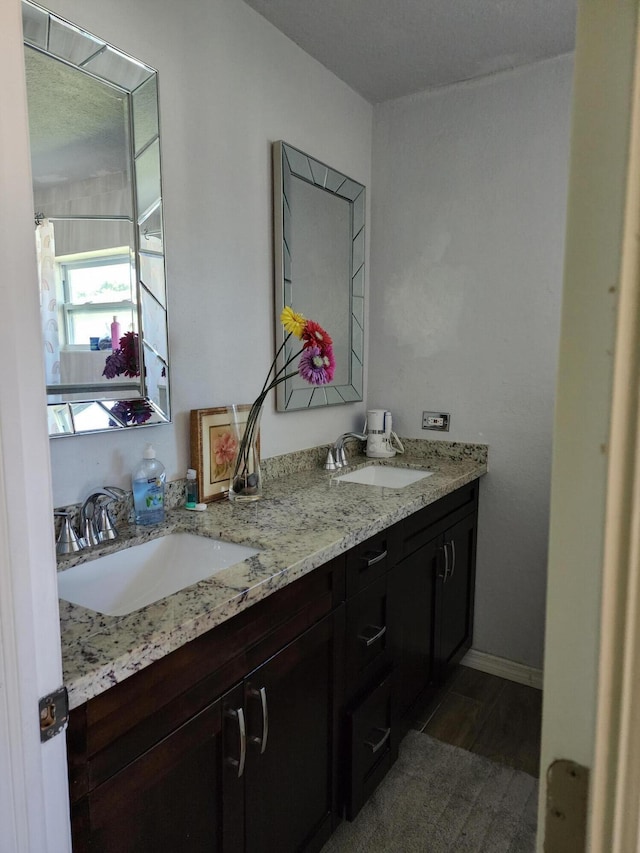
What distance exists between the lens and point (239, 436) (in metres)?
1.76

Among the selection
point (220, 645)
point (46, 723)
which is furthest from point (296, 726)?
point (46, 723)

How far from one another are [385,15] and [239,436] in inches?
58.7

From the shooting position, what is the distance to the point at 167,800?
928 millimetres

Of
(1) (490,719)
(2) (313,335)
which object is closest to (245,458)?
(2) (313,335)

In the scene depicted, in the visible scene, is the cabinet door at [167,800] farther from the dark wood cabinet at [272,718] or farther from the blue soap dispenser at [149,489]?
the blue soap dispenser at [149,489]

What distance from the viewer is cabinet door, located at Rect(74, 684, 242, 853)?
0.82 meters

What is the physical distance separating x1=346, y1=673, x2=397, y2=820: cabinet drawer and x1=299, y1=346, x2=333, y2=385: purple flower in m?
0.94

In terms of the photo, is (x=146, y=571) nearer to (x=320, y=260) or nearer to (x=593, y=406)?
(x=593, y=406)

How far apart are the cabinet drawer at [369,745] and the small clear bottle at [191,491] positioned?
2.39ft

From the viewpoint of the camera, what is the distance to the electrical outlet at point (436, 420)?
244cm

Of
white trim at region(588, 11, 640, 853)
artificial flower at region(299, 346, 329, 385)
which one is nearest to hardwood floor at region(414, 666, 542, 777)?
artificial flower at region(299, 346, 329, 385)

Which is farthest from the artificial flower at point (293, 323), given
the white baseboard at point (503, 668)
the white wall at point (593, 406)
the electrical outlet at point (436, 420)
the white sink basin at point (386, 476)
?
the white baseboard at point (503, 668)

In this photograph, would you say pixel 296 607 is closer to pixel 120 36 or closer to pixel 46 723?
pixel 46 723

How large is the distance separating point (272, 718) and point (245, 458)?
783mm
